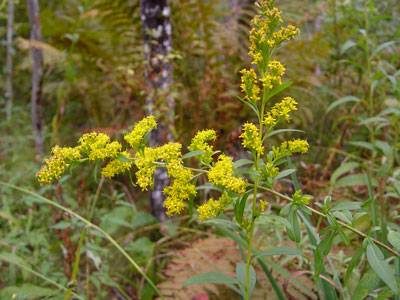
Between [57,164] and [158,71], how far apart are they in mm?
1561

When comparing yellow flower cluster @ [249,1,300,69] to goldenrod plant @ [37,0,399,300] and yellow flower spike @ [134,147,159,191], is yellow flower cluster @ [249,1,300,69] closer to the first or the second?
goldenrod plant @ [37,0,399,300]

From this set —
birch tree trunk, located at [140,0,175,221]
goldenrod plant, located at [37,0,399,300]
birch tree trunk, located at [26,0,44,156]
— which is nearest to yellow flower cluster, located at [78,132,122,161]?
goldenrod plant, located at [37,0,399,300]

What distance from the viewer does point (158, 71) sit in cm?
239

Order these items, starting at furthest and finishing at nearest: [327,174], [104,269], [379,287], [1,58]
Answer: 1. [1,58]
2. [327,174]
3. [104,269]
4. [379,287]

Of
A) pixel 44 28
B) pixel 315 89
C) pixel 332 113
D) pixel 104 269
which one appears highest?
pixel 44 28

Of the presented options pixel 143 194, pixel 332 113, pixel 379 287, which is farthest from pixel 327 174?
pixel 143 194

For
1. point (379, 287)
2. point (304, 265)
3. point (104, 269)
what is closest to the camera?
point (379, 287)

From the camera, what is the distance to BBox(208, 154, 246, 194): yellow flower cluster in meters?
0.85

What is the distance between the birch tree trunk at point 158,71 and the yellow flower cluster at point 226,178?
1.39 meters

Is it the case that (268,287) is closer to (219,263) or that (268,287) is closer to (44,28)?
(219,263)

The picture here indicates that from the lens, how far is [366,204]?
3.07 ft

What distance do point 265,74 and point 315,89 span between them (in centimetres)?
261

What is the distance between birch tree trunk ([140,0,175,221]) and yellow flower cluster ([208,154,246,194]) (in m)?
1.39

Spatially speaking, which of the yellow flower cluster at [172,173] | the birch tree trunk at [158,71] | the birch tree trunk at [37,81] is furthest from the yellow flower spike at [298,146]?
the birch tree trunk at [37,81]
